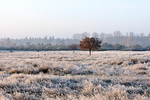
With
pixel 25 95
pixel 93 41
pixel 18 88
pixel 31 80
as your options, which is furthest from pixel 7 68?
pixel 93 41

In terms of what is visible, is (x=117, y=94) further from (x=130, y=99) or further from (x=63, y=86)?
(x=63, y=86)

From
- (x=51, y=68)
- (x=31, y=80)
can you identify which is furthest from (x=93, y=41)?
(x=31, y=80)

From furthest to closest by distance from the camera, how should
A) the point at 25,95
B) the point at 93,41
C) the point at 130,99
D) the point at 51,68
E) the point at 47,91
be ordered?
the point at 93,41 → the point at 51,68 → the point at 47,91 → the point at 25,95 → the point at 130,99

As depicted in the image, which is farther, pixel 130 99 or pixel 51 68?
pixel 51 68

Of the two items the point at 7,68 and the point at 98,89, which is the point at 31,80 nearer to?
the point at 98,89

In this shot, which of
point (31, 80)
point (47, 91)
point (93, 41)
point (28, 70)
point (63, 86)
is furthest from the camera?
point (93, 41)

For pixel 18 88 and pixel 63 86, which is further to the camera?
pixel 63 86

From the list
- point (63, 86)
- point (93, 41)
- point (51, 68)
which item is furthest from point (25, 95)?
point (93, 41)

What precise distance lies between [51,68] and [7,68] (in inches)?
122

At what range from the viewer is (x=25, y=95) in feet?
21.1

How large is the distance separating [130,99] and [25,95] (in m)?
3.14

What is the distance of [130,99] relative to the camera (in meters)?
5.89

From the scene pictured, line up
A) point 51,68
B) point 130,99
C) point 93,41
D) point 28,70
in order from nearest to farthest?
point 130,99
point 28,70
point 51,68
point 93,41

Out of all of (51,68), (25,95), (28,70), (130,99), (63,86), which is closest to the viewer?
(130,99)
